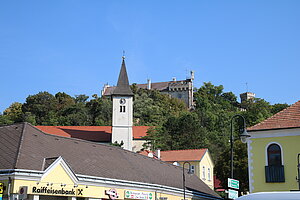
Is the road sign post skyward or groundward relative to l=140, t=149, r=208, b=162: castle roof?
groundward

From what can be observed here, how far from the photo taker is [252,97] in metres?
175

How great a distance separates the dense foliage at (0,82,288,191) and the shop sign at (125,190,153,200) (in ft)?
104

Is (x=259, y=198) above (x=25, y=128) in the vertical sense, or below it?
below

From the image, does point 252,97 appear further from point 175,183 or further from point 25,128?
point 25,128

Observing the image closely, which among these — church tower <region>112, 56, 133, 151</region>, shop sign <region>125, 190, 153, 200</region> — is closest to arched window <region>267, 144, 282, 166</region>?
shop sign <region>125, 190, 153, 200</region>

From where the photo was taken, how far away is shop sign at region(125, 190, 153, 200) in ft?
90.2

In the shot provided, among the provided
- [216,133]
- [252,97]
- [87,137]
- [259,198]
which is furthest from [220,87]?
[259,198]

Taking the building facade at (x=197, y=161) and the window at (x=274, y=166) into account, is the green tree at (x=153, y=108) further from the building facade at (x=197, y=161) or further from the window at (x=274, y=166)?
the window at (x=274, y=166)

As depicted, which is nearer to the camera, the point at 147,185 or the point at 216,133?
the point at 147,185

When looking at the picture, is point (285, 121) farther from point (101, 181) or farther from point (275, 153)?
point (101, 181)

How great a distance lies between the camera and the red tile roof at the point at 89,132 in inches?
3078

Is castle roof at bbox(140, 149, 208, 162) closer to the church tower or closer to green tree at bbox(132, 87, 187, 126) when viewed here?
the church tower

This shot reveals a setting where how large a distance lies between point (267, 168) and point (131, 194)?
9159mm

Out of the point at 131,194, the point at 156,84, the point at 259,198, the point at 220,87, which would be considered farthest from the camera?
the point at 156,84
